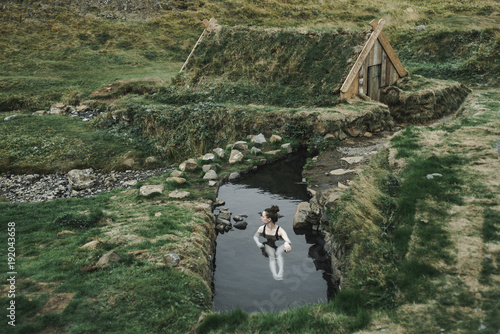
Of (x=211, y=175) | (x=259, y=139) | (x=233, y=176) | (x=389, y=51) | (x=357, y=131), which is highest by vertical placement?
(x=389, y=51)

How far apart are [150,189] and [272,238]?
15.3 ft

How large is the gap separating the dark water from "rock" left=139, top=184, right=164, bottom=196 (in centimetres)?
218

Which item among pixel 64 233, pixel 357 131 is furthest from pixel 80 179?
pixel 357 131

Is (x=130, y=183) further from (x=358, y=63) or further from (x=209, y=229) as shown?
(x=358, y=63)

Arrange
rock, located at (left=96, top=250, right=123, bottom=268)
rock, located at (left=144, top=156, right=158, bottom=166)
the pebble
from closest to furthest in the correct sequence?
rock, located at (left=96, top=250, right=123, bottom=268), the pebble, rock, located at (left=144, top=156, right=158, bottom=166)

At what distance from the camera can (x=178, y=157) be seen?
17.3 m

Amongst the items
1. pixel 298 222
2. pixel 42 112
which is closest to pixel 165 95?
pixel 42 112

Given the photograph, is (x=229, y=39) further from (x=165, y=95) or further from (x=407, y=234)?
(x=407, y=234)

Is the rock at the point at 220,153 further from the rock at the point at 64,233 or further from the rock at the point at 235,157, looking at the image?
the rock at the point at 64,233

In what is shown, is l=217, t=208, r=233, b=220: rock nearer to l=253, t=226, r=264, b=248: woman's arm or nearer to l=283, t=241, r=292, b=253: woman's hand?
l=253, t=226, r=264, b=248: woman's arm

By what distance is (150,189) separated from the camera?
12.2 metres

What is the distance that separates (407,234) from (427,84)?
15.8 meters

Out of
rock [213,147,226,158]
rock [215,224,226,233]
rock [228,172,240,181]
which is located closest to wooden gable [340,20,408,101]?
rock [213,147,226,158]

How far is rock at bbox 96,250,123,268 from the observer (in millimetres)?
7586
